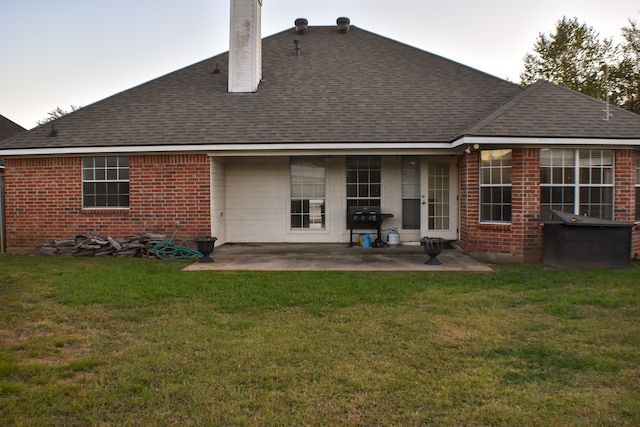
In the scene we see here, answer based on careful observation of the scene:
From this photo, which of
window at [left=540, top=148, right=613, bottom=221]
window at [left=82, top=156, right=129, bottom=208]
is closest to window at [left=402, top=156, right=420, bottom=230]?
window at [left=540, top=148, right=613, bottom=221]

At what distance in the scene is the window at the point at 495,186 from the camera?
9.80m

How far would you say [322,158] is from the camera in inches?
490

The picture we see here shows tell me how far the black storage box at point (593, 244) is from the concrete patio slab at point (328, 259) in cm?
159

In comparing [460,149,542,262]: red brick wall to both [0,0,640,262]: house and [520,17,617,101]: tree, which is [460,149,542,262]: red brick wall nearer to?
[0,0,640,262]: house

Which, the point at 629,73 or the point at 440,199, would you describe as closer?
the point at 440,199

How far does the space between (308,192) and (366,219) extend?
182 cm

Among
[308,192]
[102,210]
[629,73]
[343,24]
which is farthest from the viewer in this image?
[629,73]

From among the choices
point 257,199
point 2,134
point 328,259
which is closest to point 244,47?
point 257,199

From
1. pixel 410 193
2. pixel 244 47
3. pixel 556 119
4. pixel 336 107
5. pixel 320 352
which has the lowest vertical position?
pixel 320 352

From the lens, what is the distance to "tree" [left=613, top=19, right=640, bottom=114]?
78.8 feet

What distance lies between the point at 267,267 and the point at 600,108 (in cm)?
799

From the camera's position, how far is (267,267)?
29.7ft

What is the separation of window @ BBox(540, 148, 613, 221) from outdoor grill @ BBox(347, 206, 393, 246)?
3.73 meters

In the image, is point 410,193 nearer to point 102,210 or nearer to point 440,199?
point 440,199
